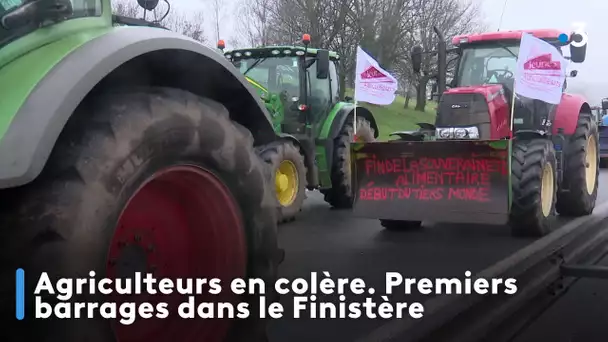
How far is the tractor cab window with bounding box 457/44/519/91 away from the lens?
24.8 feet

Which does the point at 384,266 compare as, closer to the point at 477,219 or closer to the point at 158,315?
the point at 477,219

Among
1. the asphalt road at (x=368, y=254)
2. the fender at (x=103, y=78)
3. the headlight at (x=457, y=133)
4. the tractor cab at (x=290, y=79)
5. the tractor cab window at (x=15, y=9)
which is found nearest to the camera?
the fender at (x=103, y=78)

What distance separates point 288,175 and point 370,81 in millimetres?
1735

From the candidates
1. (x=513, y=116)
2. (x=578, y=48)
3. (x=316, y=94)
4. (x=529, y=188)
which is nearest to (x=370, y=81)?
(x=316, y=94)

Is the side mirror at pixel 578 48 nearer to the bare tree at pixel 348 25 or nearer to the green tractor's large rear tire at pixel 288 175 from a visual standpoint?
the green tractor's large rear tire at pixel 288 175

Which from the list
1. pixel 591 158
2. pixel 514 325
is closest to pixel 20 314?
pixel 514 325

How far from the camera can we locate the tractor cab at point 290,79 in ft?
28.3

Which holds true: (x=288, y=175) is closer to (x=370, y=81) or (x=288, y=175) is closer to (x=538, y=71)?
(x=370, y=81)

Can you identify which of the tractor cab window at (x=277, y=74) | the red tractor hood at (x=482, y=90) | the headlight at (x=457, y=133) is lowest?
the headlight at (x=457, y=133)

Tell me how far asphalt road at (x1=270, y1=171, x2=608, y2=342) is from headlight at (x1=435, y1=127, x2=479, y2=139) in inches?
40.2

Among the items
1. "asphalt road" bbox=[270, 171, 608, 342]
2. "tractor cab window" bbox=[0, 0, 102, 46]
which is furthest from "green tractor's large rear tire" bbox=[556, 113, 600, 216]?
"tractor cab window" bbox=[0, 0, 102, 46]

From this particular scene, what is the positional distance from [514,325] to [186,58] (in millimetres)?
2274

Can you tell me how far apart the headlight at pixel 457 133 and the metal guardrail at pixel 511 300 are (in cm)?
237
